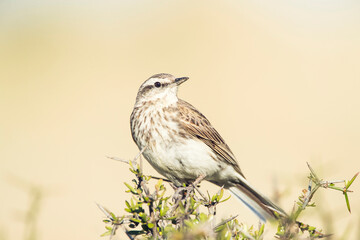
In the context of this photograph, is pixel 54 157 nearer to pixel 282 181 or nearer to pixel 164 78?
pixel 164 78

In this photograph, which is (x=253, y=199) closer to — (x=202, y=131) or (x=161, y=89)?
(x=202, y=131)

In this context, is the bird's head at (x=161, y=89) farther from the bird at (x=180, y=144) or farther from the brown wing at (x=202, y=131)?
the brown wing at (x=202, y=131)

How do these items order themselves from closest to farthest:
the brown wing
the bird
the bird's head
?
the bird
the brown wing
the bird's head

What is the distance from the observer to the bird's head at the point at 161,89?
249 inches

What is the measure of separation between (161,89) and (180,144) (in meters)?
1.11

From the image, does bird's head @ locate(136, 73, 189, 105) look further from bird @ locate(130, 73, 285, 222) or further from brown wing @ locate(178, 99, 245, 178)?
brown wing @ locate(178, 99, 245, 178)

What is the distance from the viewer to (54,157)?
1418 cm

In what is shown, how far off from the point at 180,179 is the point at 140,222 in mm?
3155

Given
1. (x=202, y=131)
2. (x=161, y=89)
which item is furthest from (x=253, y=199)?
(x=161, y=89)

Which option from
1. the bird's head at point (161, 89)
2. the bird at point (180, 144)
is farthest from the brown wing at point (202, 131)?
the bird's head at point (161, 89)

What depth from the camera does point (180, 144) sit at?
559 centimetres

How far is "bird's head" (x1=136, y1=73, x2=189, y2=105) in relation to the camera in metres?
6.32

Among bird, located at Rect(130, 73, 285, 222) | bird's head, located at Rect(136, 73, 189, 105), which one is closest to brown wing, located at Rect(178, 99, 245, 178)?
bird, located at Rect(130, 73, 285, 222)

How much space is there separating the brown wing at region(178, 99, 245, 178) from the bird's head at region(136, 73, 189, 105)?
0.17 metres
